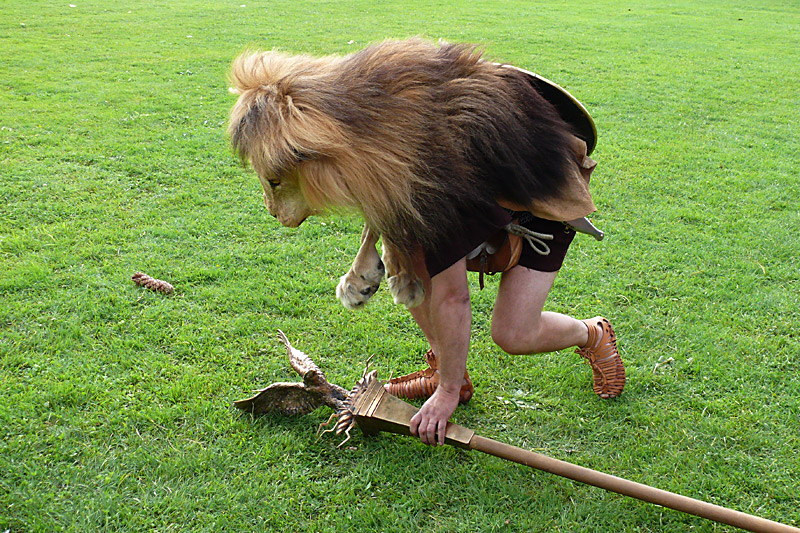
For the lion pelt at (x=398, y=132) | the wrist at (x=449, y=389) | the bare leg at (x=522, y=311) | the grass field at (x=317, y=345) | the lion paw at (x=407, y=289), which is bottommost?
the grass field at (x=317, y=345)

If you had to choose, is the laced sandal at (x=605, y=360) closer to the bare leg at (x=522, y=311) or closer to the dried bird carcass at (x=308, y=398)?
the bare leg at (x=522, y=311)

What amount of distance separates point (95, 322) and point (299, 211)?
6.39 ft

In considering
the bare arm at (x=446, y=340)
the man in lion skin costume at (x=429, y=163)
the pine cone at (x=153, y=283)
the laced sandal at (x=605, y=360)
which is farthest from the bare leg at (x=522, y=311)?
the pine cone at (x=153, y=283)

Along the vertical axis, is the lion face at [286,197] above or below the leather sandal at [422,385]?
above

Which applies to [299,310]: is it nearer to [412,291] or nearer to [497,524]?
[412,291]

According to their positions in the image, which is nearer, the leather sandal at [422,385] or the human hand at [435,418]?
the human hand at [435,418]

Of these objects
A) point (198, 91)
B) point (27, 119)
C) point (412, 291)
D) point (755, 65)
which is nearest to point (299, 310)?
point (412, 291)

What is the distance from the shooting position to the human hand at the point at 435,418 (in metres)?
2.72

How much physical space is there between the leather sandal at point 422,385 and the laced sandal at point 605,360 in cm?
59

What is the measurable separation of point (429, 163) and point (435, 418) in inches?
42.9

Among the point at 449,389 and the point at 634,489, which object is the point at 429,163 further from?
the point at 634,489

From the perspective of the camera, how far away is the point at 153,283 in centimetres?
400

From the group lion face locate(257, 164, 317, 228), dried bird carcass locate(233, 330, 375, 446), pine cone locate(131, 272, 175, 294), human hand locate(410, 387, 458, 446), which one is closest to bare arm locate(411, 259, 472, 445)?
→ human hand locate(410, 387, 458, 446)

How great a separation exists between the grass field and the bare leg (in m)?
0.44
